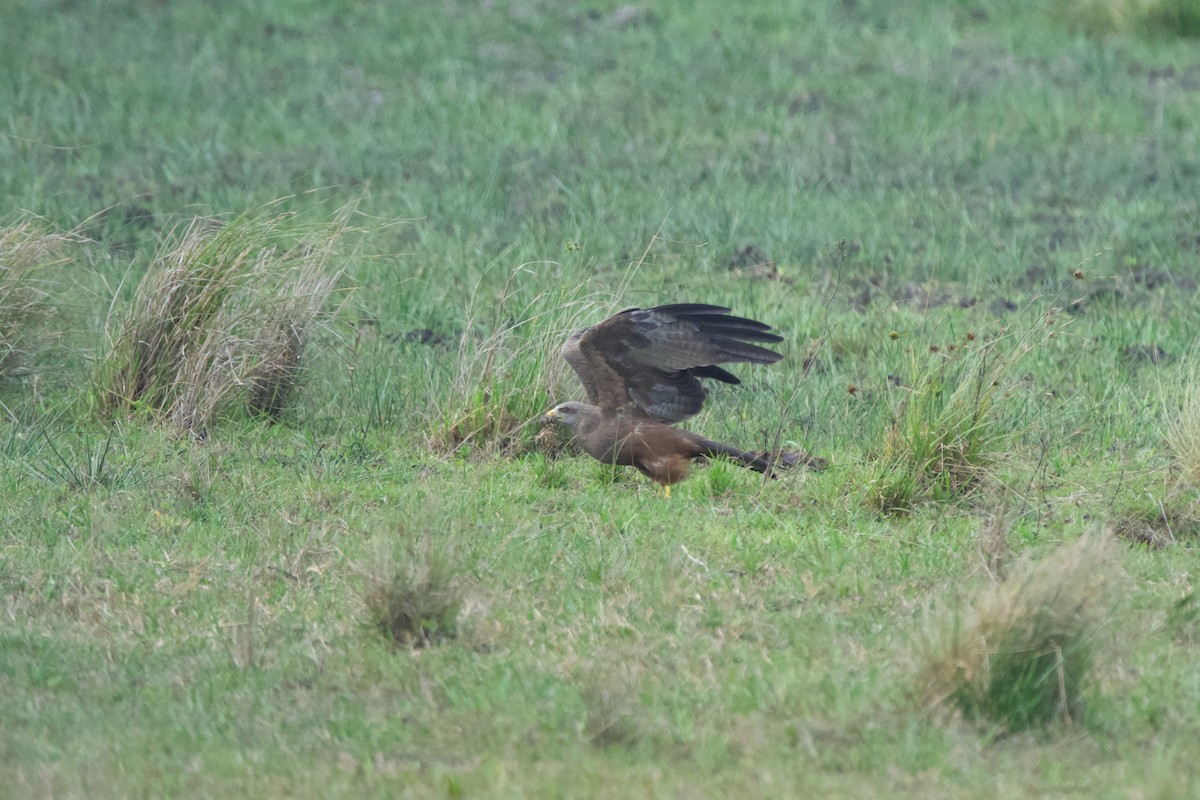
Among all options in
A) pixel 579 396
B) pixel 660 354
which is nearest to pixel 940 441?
pixel 660 354

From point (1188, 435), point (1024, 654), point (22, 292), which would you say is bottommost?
point (22, 292)

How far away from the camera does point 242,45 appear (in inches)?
723

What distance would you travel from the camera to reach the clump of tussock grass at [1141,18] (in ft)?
62.5

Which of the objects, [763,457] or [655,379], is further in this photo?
[655,379]

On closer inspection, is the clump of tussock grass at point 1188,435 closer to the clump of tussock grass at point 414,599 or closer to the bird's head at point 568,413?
the bird's head at point 568,413

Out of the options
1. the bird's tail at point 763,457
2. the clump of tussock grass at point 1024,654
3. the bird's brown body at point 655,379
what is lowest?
the bird's tail at point 763,457

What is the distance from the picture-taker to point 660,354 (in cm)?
789

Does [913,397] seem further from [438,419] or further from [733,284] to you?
[733,284]

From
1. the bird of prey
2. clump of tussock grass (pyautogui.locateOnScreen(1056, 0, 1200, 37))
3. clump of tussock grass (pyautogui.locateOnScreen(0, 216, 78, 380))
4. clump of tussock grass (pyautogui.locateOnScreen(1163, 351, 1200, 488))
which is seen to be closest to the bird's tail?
the bird of prey

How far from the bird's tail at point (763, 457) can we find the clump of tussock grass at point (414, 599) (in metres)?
2.43

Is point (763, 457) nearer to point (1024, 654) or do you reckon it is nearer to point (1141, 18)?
point (1024, 654)

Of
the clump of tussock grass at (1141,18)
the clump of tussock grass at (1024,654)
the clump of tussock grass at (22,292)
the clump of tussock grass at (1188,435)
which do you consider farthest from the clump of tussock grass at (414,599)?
the clump of tussock grass at (1141,18)

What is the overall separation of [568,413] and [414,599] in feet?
8.98

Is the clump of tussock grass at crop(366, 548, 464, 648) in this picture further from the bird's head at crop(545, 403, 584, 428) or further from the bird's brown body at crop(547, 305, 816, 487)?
the bird's head at crop(545, 403, 584, 428)
